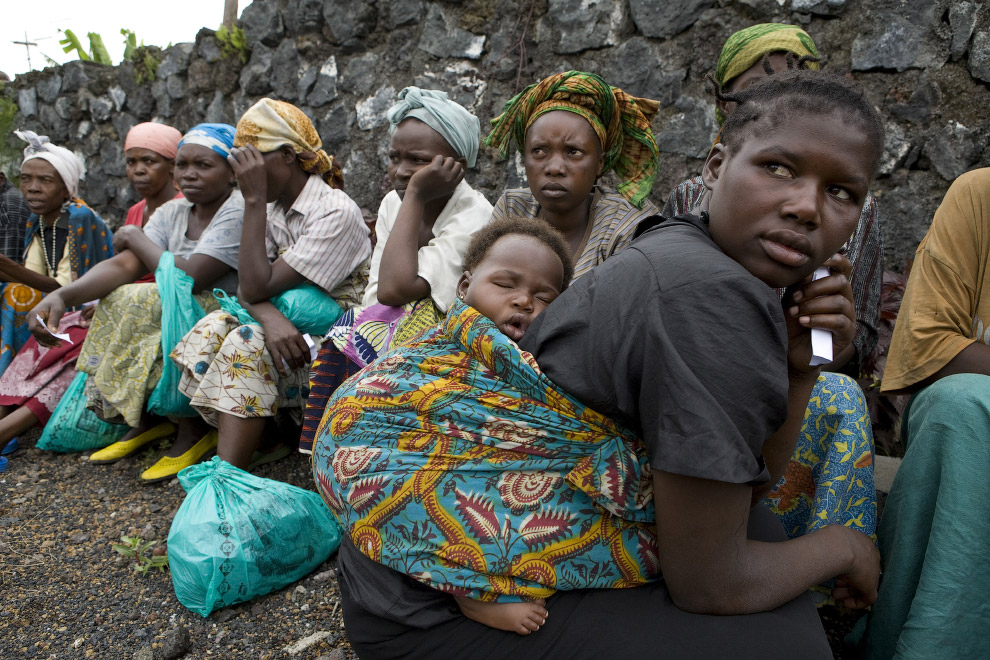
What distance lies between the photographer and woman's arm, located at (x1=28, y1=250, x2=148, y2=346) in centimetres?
350

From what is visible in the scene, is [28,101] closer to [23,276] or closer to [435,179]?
[23,276]

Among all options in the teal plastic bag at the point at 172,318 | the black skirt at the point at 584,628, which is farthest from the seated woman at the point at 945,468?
Answer: the teal plastic bag at the point at 172,318

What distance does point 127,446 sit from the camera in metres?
3.62

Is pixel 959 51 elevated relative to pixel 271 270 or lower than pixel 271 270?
elevated

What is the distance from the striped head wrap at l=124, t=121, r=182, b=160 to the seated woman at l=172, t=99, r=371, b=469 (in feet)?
5.00

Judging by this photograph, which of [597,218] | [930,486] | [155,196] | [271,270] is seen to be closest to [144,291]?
[271,270]

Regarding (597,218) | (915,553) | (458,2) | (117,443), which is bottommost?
(117,443)

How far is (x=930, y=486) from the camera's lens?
1.60m

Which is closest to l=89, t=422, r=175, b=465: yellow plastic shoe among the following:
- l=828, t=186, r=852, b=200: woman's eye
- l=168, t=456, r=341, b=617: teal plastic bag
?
l=168, t=456, r=341, b=617: teal plastic bag

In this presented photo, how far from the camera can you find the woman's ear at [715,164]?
1.39m

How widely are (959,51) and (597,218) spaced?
1834mm

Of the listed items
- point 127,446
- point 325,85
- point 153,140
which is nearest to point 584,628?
point 127,446

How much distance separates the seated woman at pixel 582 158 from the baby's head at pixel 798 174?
1.20 metres

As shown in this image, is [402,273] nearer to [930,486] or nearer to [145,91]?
[930,486]
